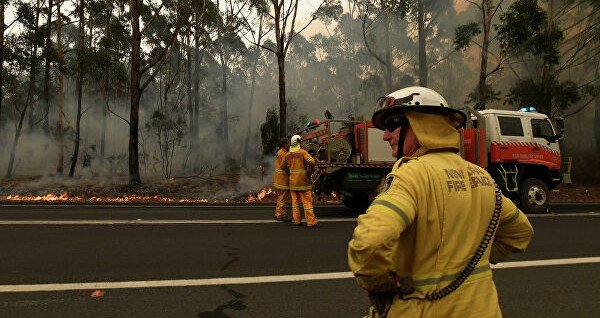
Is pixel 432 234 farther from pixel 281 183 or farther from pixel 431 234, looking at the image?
pixel 281 183

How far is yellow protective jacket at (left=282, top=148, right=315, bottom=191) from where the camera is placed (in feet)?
29.2

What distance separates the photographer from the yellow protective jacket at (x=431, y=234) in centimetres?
146

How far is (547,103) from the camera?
24562 mm

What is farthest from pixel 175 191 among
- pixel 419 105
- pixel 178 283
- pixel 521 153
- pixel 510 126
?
pixel 419 105

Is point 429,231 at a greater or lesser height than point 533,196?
greater

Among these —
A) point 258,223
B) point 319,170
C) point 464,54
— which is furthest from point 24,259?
point 464,54

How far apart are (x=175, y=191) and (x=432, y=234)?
1920 centimetres

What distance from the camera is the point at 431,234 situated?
1560 mm

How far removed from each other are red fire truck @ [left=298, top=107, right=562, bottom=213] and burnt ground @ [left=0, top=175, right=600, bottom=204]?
5.26 m

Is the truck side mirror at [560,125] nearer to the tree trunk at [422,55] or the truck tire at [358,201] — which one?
the truck tire at [358,201]

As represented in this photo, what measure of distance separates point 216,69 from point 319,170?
4100 centimetres

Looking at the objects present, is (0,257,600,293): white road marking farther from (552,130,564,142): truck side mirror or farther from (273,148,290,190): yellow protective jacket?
(552,130,564,142): truck side mirror

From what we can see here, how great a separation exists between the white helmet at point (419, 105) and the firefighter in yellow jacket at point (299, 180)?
23.1 feet

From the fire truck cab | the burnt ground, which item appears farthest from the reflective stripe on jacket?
the burnt ground
